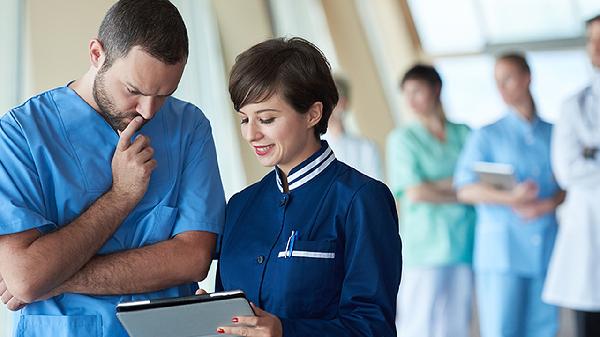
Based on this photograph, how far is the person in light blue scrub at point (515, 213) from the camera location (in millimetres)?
4289

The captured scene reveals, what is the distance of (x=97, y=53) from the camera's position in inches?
74.2

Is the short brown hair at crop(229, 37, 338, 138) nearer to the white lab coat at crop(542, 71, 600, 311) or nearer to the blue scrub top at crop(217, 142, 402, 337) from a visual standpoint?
the blue scrub top at crop(217, 142, 402, 337)

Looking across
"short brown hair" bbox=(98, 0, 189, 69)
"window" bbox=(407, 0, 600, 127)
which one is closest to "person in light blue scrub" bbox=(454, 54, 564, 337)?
"short brown hair" bbox=(98, 0, 189, 69)

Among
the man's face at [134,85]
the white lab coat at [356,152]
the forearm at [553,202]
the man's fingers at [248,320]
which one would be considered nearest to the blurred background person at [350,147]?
the white lab coat at [356,152]

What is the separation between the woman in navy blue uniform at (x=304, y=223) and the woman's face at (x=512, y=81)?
2.62 m

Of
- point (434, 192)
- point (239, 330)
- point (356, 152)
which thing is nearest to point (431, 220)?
point (434, 192)

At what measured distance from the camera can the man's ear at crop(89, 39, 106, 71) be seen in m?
1.88

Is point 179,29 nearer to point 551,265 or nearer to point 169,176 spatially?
point 169,176

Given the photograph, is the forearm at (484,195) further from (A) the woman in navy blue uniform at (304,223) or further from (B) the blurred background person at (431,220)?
(A) the woman in navy blue uniform at (304,223)

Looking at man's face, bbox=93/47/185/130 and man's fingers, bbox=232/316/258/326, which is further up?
man's face, bbox=93/47/185/130

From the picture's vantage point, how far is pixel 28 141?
1.83m

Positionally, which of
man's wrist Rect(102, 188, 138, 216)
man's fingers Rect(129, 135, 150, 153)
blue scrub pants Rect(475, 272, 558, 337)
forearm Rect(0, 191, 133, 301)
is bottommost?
blue scrub pants Rect(475, 272, 558, 337)

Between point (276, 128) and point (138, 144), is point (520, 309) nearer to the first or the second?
point (276, 128)

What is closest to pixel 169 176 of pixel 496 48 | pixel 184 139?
pixel 184 139
